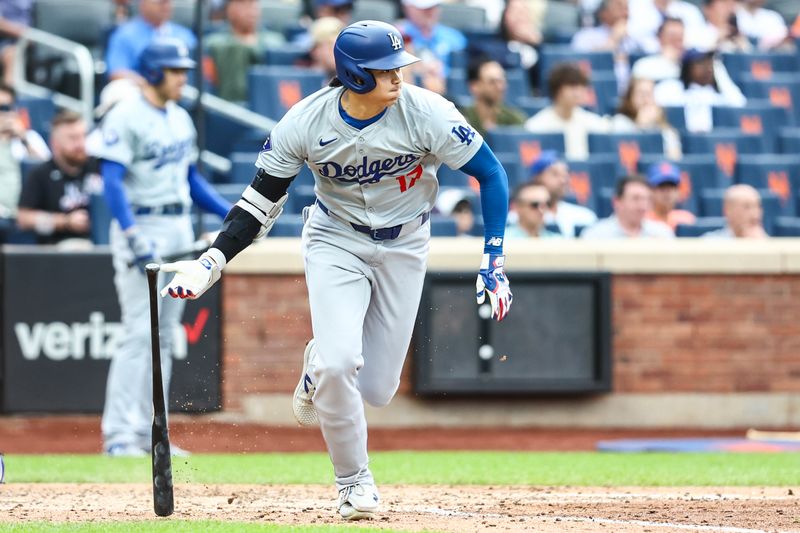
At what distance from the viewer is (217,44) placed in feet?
39.7

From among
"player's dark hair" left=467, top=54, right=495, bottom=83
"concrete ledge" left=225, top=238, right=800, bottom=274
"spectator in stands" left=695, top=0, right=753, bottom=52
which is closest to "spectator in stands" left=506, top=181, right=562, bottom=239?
"concrete ledge" left=225, top=238, right=800, bottom=274

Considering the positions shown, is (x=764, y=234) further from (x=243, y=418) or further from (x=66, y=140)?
(x=66, y=140)

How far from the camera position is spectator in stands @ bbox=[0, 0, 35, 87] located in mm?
12039

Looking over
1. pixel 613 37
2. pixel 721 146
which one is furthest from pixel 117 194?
pixel 613 37

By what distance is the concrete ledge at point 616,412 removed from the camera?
10336 mm

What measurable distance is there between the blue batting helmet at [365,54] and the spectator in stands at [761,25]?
1066 centimetres

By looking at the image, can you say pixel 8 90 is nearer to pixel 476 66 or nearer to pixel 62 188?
pixel 62 188

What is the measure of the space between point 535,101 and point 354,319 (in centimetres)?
747

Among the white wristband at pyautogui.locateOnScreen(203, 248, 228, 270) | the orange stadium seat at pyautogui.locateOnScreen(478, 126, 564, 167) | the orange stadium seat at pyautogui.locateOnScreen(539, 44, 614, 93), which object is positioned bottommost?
the white wristband at pyautogui.locateOnScreen(203, 248, 228, 270)

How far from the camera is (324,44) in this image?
12.1 metres

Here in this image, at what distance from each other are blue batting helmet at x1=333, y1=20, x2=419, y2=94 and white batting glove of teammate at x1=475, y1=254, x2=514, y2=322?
0.87 meters

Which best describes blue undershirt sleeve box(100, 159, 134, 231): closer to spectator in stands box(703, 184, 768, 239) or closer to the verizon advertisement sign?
the verizon advertisement sign

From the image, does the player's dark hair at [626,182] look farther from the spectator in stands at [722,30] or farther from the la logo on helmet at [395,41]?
the la logo on helmet at [395,41]

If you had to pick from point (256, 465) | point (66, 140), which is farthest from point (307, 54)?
point (256, 465)
